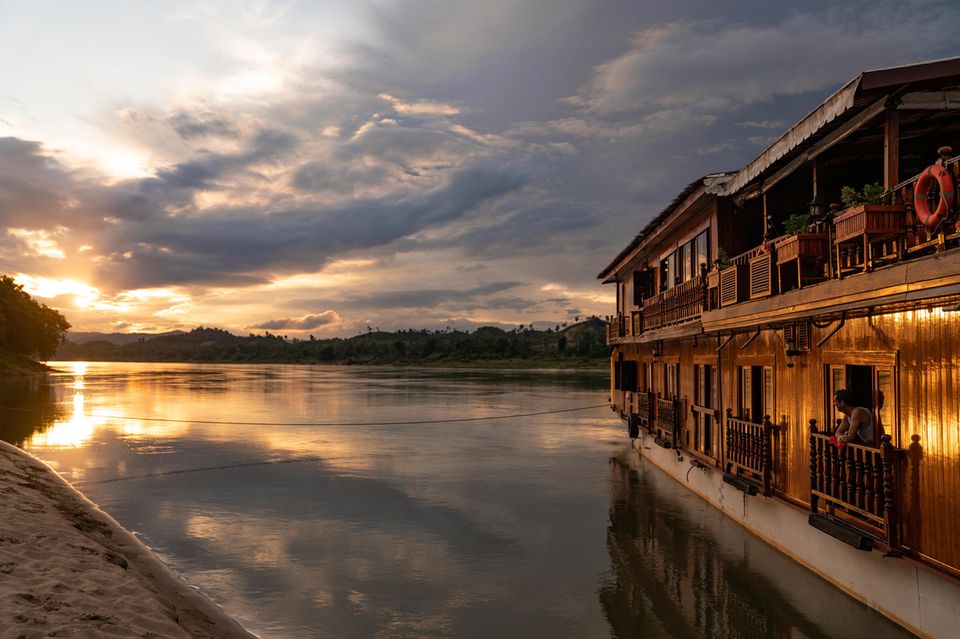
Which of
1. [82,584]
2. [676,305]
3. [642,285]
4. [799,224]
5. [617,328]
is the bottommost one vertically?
[82,584]

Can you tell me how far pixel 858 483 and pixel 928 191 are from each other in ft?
13.8

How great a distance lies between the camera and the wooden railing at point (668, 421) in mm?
19719

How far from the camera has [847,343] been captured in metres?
10.5

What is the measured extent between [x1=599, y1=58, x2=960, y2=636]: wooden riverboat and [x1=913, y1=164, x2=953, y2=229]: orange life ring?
0.03 m

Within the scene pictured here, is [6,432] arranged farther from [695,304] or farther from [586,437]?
[695,304]

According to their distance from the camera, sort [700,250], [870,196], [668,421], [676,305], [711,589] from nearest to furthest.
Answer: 1. [870,196]
2. [711,589]
3. [676,305]
4. [700,250]
5. [668,421]

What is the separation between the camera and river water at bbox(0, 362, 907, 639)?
10797 millimetres

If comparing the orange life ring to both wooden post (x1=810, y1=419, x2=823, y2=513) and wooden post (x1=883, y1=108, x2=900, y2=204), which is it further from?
wooden post (x1=810, y1=419, x2=823, y2=513)

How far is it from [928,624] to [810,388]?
4.16m

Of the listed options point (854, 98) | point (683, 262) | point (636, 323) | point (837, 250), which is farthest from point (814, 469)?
point (636, 323)

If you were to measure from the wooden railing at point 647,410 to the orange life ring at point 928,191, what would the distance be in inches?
620

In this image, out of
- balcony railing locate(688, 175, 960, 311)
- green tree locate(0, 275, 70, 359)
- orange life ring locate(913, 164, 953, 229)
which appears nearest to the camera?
orange life ring locate(913, 164, 953, 229)

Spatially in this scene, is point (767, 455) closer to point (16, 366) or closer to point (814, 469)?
point (814, 469)

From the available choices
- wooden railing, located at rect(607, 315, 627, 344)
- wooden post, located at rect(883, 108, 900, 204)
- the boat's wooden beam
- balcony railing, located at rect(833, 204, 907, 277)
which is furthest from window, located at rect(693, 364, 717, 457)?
wooden post, located at rect(883, 108, 900, 204)
